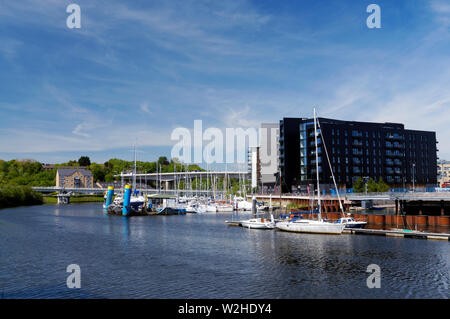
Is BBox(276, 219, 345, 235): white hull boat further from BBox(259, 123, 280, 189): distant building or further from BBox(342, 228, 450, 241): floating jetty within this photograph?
BBox(259, 123, 280, 189): distant building

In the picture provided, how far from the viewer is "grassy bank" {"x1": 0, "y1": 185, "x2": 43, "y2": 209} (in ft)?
485

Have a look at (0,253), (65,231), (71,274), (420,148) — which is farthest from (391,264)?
(420,148)

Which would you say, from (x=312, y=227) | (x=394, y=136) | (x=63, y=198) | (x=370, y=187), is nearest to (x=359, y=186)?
(x=370, y=187)

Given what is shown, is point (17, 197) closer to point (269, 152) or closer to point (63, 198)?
point (63, 198)

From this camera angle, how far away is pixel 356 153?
493 feet

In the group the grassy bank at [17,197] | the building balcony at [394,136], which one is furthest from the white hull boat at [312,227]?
the grassy bank at [17,197]

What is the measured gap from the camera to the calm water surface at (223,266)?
99.7 feet

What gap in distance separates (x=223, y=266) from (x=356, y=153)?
123 metres

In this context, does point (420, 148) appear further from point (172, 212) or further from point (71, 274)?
point (71, 274)

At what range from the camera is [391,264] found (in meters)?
39.5

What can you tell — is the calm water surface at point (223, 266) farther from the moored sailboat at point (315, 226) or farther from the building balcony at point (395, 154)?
the building balcony at point (395, 154)

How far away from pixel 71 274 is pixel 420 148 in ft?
529

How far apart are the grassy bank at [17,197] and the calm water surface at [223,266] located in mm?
96981

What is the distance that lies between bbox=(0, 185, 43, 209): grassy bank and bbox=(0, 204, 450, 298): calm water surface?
97.0 meters
